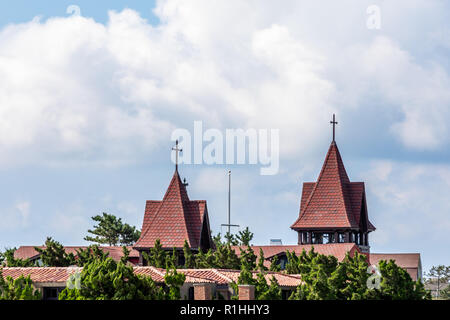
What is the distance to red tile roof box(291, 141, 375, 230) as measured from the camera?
239ft

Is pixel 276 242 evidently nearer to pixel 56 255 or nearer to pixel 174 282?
pixel 56 255

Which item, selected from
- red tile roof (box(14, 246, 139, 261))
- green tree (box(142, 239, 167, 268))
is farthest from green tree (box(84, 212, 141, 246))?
green tree (box(142, 239, 167, 268))

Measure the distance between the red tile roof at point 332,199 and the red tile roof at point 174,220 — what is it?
7.09 metres

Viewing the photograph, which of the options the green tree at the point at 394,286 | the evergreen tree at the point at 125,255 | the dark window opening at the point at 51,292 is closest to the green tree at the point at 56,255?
the evergreen tree at the point at 125,255

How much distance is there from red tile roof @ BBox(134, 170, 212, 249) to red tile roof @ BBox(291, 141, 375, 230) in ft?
23.3

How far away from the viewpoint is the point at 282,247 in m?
72.2

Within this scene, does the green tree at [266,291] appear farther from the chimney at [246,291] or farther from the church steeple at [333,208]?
the church steeple at [333,208]

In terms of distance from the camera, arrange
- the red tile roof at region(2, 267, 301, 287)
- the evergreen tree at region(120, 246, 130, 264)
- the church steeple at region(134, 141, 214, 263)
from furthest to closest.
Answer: the church steeple at region(134, 141, 214, 263) → the evergreen tree at region(120, 246, 130, 264) → the red tile roof at region(2, 267, 301, 287)

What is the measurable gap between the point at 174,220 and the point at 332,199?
35.4 feet

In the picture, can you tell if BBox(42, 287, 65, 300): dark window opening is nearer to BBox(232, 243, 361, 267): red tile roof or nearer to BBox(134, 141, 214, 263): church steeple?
BBox(134, 141, 214, 263): church steeple

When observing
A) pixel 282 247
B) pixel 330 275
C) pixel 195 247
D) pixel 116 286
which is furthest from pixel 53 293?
pixel 282 247

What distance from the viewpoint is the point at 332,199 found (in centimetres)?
7369

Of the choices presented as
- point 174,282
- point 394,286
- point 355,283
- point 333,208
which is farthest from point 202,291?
point 333,208
